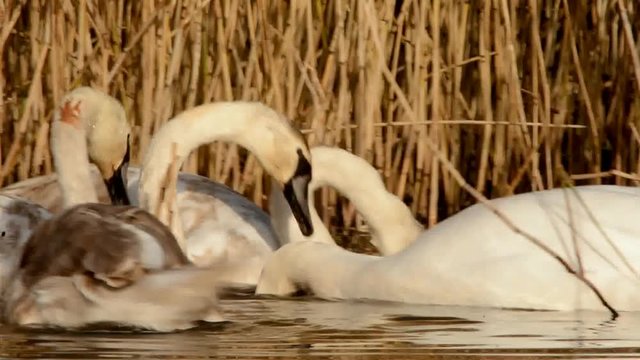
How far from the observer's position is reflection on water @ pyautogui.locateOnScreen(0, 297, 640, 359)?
4.90 metres

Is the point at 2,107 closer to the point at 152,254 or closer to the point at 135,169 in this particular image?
the point at 135,169

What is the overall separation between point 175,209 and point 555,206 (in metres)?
1.51

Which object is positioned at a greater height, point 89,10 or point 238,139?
point 89,10

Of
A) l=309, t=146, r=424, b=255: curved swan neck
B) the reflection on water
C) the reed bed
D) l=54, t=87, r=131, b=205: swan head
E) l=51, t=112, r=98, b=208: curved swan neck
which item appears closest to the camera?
the reflection on water

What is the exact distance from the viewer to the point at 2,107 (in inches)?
294

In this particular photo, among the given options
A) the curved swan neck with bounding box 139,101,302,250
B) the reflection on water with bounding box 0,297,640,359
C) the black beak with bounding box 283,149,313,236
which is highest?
the curved swan neck with bounding box 139,101,302,250

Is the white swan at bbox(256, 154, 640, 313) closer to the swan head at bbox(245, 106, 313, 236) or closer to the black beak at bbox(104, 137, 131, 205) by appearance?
the swan head at bbox(245, 106, 313, 236)

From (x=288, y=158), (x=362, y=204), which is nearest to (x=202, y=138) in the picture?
(x=288, y=158)

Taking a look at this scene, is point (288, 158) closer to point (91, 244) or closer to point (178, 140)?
point (178, 140)

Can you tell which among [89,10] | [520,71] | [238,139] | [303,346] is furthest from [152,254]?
[520,71]

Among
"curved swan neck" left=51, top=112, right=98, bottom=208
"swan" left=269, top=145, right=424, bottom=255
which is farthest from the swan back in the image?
"swan" left=269, top=145, right=424, bottom=255

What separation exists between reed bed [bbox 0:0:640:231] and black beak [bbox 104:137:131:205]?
0.46 m

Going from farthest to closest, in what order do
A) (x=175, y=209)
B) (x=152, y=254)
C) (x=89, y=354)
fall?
(x=175, y=209) < (x=152, y=254) < (x=89, y=354)

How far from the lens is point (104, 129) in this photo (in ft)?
22.4
